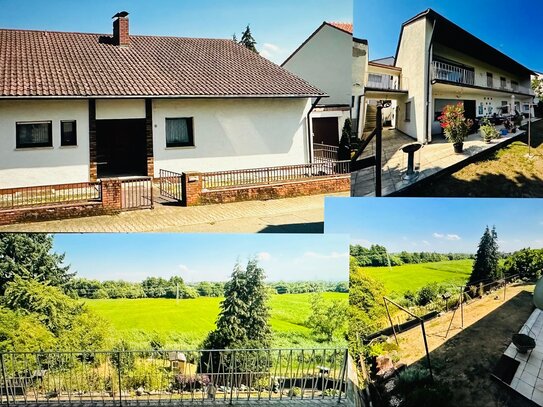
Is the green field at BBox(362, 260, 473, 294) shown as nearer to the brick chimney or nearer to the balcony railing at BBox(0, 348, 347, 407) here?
the balcony railing at BBox(0, 348, 347, 407)

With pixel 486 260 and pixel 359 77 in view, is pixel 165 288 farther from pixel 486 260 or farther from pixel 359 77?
pixel 486 260

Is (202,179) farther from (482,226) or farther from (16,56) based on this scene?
(482,226)

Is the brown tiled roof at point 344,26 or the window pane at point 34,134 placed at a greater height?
the brown tiled roof at point 344,26

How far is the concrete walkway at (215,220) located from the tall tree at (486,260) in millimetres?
1308

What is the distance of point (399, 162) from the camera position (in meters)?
5.77

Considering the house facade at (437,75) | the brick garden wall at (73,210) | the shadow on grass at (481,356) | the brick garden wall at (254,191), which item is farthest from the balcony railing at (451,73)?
the brick garden wall at (73,210)

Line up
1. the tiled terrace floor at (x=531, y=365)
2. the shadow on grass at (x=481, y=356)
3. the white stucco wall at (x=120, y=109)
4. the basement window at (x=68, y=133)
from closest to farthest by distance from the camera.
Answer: the tiled terrace floor at (x=531, y=365), the shadow on grass at (x=481, y=356), the basement window at (x=68, y=133), the white stucco wall at (x=120, y=109)

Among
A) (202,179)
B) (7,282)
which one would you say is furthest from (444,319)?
(7,282)

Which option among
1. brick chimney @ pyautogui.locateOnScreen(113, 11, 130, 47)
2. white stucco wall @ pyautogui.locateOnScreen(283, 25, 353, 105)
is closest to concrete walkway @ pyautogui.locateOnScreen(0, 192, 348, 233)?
white stucco wall @ pyautogui.locateOnScreen(283, 25, 353, 105)

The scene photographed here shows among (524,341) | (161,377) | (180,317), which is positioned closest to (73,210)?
(180,317)

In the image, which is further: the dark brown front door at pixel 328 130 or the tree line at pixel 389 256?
the dark brown front door at pixel 328 130

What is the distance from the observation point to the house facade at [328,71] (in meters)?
5.74

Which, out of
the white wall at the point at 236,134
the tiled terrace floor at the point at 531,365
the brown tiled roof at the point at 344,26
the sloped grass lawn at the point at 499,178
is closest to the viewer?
the tiled terrace floor at the point at 531,365

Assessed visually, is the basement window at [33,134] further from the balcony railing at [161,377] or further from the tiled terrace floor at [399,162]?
the tiled terrace floor at [399,162]
